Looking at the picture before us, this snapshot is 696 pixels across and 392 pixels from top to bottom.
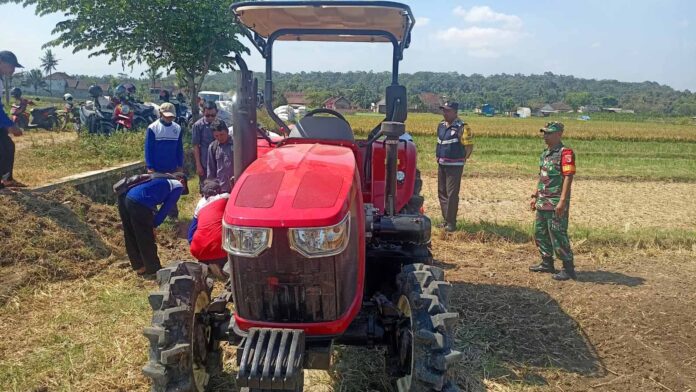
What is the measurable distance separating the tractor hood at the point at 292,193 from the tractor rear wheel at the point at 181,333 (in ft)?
2.09

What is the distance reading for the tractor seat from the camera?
384 centimetres

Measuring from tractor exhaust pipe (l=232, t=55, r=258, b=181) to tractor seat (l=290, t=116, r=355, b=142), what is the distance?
0.50 meters

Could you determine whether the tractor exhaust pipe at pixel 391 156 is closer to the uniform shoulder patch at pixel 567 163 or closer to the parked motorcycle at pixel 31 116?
the uniform shoulder patch at pixel 567 163

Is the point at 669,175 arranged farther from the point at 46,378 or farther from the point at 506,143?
the point at 46,378

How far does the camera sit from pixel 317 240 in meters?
2.56

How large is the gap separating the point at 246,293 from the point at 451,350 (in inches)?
41.7

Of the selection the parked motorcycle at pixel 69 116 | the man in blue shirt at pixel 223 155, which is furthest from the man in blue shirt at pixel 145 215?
the parked motorcycle at pixel 69 116

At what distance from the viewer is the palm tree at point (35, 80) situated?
2944 inches

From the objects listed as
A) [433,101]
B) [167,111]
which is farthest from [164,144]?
[433,101]

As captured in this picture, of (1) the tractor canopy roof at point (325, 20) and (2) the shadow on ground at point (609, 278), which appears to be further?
(2) the shadow on ground at point (609, 278)

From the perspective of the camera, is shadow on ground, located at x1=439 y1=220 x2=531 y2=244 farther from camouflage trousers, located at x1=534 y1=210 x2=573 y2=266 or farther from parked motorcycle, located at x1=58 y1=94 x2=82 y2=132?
parked motorcycle, located at x1=58 y1=94 x2=82 y2=132

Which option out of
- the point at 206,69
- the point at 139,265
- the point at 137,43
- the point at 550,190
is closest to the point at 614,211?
the point at 550,190

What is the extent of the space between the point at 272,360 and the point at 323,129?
6.08ft

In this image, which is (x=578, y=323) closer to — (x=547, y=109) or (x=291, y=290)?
(x=291, y=290)
